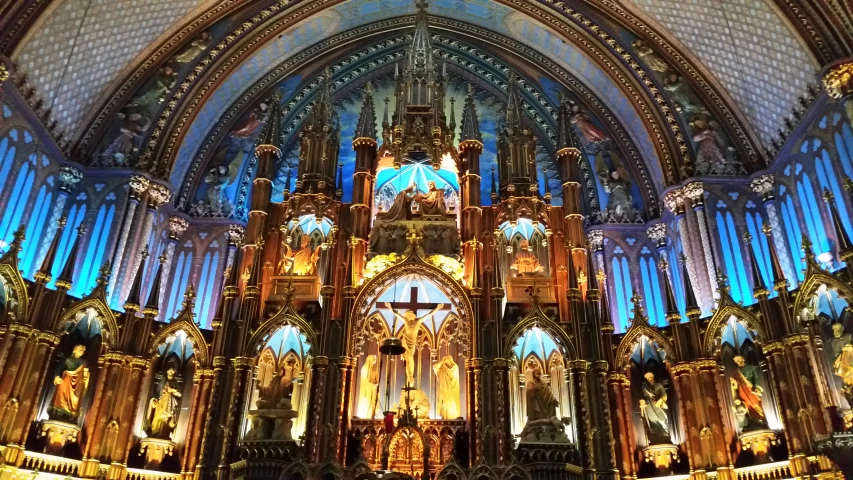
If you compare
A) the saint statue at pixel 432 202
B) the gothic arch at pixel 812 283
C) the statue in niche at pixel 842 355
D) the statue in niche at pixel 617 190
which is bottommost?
the statue in niche at pixel 842 355

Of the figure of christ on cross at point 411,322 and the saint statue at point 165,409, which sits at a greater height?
the figure of christ on cross at point 411,322

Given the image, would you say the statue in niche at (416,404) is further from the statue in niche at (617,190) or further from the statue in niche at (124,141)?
the statue in niche at (124,141)

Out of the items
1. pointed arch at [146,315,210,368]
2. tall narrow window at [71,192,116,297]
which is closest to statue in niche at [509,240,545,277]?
pointed arch at [146,315,210,368]

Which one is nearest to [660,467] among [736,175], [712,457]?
[712,457]

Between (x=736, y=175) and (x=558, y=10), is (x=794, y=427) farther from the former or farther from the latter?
(x=558, y=10)

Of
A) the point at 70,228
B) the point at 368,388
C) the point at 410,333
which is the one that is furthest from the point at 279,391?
the point at 70,228

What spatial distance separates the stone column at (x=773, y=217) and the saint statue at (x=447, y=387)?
10256 mm

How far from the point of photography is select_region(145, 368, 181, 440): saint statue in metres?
19.2

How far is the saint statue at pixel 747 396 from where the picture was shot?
18.1 m

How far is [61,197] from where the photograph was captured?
22250mm

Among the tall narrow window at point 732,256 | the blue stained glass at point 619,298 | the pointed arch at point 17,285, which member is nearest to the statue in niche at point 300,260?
the pointed arch at point 17,285

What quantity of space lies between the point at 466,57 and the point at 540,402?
16289 millimetres

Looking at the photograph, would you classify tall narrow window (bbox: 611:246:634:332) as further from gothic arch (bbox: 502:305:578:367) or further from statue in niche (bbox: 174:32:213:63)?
statue in niche (bbox: 174:32:213:63)

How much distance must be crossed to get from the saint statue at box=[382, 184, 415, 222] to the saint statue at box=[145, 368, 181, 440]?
810 centimetres
